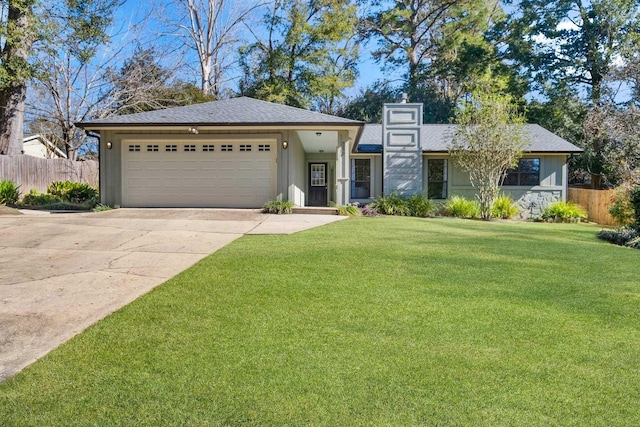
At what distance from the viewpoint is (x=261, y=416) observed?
2.45 metres

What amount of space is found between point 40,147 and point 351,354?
34669 millimetres

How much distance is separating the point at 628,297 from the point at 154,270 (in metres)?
5.78

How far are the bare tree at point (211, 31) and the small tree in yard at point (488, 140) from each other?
2028cm

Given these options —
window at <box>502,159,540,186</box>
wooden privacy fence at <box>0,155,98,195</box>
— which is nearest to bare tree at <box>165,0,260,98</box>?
wooden privacy fence at <box>0,155,98,195</box>

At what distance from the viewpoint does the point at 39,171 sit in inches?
722

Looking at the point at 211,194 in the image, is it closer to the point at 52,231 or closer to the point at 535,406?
the point at 52,231

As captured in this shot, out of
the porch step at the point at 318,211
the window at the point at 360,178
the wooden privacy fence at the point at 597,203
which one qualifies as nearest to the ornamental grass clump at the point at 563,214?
the wooden privacy fence at the point at 597,203

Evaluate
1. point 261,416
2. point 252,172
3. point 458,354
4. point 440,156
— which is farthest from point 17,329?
point 440,156

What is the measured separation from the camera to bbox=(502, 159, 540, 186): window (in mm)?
18672

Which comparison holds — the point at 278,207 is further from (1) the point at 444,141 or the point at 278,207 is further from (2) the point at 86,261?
(1) the point at 444,141

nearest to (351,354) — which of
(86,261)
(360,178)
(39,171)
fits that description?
(86,261)

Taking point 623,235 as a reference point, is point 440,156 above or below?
above

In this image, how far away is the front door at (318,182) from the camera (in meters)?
19.8

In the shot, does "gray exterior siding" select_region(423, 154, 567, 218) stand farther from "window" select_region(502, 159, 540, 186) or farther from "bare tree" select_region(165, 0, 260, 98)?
"bare tree" select_region(165, 0, 260, 98)
